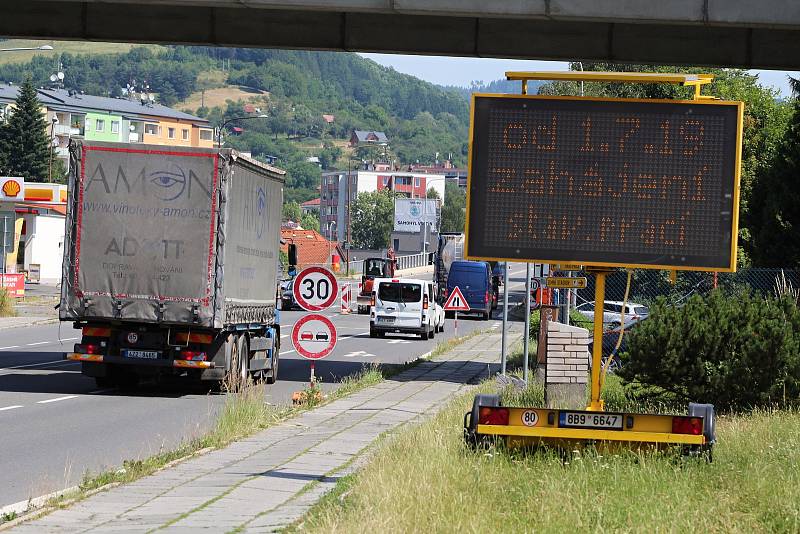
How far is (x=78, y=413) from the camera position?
1939cm

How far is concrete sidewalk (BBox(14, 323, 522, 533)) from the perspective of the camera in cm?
956

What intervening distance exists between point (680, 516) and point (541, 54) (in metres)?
13.4

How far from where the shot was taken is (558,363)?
1460cm

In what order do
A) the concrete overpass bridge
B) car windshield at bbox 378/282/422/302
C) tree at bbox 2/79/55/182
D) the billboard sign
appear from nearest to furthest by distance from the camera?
the concrete overpass bridge → car windshield at bbox 378/282/422/302 → tree at bbox 2/79/55/182 → the billboard sign

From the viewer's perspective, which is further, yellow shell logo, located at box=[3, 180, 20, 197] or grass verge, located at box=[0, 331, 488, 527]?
yellow shell logo, located at box=[3, 180, 20, 197]

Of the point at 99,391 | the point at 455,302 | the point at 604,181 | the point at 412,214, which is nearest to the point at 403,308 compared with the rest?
→ the point at 455,302

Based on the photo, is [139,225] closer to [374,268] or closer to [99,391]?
[99,391]

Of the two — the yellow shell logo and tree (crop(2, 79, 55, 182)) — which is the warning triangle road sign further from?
tree (crop(2, 79, 55, 182))

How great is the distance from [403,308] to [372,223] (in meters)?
137

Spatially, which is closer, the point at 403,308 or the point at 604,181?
the point at 604,181

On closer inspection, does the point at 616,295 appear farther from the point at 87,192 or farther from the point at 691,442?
the point at 691,442

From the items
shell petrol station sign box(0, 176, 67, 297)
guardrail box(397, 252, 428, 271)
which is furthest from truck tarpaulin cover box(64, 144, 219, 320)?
guardrail box(397, 252, 428, 271)

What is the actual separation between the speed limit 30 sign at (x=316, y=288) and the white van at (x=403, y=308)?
86.2ft

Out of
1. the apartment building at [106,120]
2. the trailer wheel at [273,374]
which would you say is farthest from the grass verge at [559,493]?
the apartment building at [106,120]
